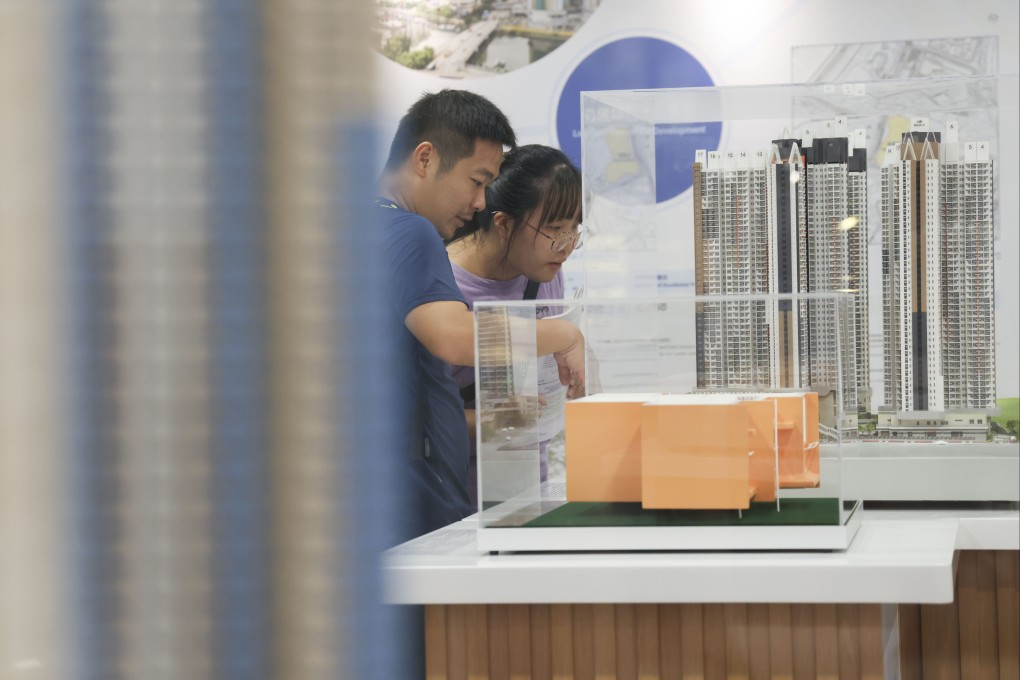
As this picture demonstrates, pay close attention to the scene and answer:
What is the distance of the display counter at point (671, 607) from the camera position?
1355 millimetres

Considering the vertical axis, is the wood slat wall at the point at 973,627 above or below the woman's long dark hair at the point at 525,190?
below

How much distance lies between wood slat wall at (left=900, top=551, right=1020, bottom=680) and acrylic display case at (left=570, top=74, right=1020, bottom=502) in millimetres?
134

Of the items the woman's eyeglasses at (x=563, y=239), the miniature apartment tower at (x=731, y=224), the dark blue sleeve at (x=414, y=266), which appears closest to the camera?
the miniature apartment tower at (x=731, y=224)

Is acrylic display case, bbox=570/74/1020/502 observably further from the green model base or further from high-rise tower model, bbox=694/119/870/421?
the green model base

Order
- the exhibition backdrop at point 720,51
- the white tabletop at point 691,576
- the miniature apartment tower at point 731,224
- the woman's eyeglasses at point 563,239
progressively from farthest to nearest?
1. the exhibition backdrop at point 720,51
2. the woman's eyeglasses at point 563,239
3. the miniature apartment tower at point 731,224
4. the white tabletop at point 691,576

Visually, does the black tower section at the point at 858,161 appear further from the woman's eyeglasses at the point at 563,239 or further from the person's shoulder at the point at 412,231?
the person's shoulder at the point at 412,231

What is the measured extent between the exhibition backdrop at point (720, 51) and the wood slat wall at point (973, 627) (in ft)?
5.54

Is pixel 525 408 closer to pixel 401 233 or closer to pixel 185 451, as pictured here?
pixel 401 233

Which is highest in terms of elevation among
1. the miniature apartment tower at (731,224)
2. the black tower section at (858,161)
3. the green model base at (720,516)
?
the black tower section at (858,161)

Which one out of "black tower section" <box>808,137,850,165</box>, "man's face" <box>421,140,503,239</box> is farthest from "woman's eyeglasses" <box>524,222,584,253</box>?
"black tower section" <box>808,137,850,165</box>

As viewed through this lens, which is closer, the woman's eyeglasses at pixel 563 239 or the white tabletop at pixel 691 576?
the white tabletop at pixel 691 576

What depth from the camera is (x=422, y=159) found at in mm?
2525

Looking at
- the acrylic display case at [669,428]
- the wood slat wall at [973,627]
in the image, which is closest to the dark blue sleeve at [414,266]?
the acrylic display case at [669,428]

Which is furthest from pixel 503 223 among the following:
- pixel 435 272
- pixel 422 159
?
pixel 435 272
